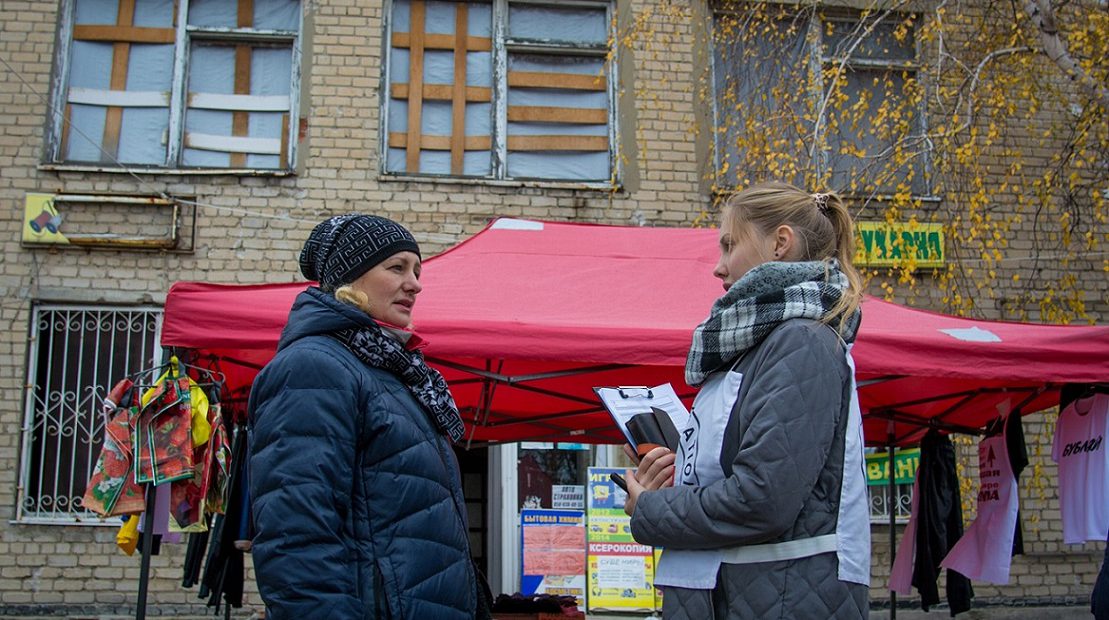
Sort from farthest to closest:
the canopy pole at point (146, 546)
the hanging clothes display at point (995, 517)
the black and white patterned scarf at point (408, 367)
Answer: the hanging clothes display at point (995, 517), the canopy pole at point (146, 546), the black and white patterned scarf at point (408, 367)

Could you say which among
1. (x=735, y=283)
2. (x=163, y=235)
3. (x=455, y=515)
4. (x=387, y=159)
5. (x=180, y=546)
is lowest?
(x=180, y=546)

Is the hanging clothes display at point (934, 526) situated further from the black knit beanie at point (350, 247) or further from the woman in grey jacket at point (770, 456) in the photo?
the black knit beanie at point (350, 247)

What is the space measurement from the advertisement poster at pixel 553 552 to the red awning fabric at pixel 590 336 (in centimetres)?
237

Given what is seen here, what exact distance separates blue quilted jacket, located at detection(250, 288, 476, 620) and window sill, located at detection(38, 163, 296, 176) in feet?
20.6

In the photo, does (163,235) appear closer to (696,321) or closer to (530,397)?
(530,397)

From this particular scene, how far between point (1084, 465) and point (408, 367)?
3857 millimetres

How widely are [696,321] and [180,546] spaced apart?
16.6 feet

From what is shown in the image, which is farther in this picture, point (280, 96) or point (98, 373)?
point (280, 96)

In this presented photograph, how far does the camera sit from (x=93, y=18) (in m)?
8.59

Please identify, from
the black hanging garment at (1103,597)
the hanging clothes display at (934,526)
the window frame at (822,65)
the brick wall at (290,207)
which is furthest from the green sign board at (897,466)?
the black hanging garment at (1103,597)

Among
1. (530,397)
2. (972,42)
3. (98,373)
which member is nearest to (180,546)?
(98,373)

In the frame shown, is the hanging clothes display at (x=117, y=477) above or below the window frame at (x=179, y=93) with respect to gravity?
below

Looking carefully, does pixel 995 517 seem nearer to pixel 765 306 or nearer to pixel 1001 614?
pixel 1001 614

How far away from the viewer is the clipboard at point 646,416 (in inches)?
91.0
